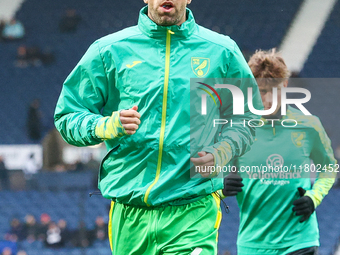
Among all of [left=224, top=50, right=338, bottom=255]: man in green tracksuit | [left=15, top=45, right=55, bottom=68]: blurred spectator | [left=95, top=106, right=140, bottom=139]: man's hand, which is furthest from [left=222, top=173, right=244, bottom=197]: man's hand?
[left=15, top=45, right=55, bottom=68]: blurred spectator

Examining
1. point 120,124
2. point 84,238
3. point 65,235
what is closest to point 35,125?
point 65,235

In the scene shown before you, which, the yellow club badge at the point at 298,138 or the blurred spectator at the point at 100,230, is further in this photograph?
the blurred spectator at the point at 100,230

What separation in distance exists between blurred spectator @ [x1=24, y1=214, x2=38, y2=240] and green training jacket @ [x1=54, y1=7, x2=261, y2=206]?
285 inches

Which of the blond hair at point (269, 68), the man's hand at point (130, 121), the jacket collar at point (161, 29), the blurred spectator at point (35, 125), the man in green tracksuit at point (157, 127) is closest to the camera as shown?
the man's hand at point (130, 121)

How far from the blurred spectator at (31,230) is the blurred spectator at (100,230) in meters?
1.09

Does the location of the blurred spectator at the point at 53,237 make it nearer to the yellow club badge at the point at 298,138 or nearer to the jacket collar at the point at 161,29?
the yellow club badge at the point at 298,138

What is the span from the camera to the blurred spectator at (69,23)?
1464 centimetres

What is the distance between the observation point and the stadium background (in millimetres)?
10438

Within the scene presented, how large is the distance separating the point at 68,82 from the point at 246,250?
1.82m

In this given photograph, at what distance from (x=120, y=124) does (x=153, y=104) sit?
273 millimetres

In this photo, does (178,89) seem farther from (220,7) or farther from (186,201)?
(220,7)

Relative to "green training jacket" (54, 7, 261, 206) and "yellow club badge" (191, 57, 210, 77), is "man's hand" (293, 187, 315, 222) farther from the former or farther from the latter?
"yellow club badge" (191, 57, 210, 77)

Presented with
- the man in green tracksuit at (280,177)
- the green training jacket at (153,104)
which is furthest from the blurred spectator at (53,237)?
the green training jacket at (153,104)

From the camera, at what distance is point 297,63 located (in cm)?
1405
